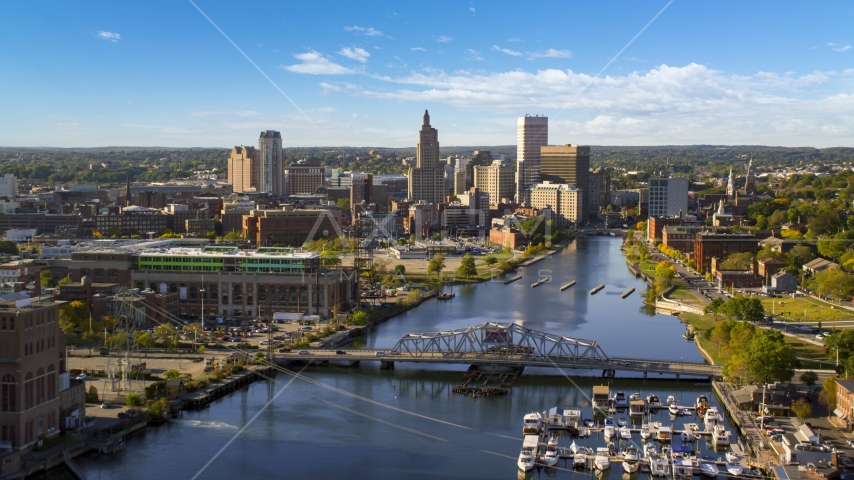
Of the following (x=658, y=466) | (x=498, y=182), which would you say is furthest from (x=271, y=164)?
(x=658, y=466)

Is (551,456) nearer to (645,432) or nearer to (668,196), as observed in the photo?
(645,432)

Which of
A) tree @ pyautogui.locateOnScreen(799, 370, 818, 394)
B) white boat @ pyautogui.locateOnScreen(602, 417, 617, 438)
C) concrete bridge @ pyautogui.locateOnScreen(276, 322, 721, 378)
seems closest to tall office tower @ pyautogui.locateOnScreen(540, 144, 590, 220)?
concrete bridge @ pyautogui.locateOnScreen(276, 322, 721, 378)

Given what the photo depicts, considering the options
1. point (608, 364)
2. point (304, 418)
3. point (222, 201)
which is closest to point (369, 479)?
point (304, 418)

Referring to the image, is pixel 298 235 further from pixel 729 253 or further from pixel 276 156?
pixel 276 156

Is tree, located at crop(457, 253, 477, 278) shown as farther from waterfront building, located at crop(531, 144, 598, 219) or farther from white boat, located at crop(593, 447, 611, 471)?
waterfront building, located at crop(531, 144, 598, 219)

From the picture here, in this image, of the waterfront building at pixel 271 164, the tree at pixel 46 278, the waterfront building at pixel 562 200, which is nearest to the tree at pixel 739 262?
the tree at pixel 46 278

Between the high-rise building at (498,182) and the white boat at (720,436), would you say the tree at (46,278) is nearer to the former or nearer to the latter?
the white boat at (720,436)

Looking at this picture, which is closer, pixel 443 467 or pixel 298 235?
pixel 443 467
